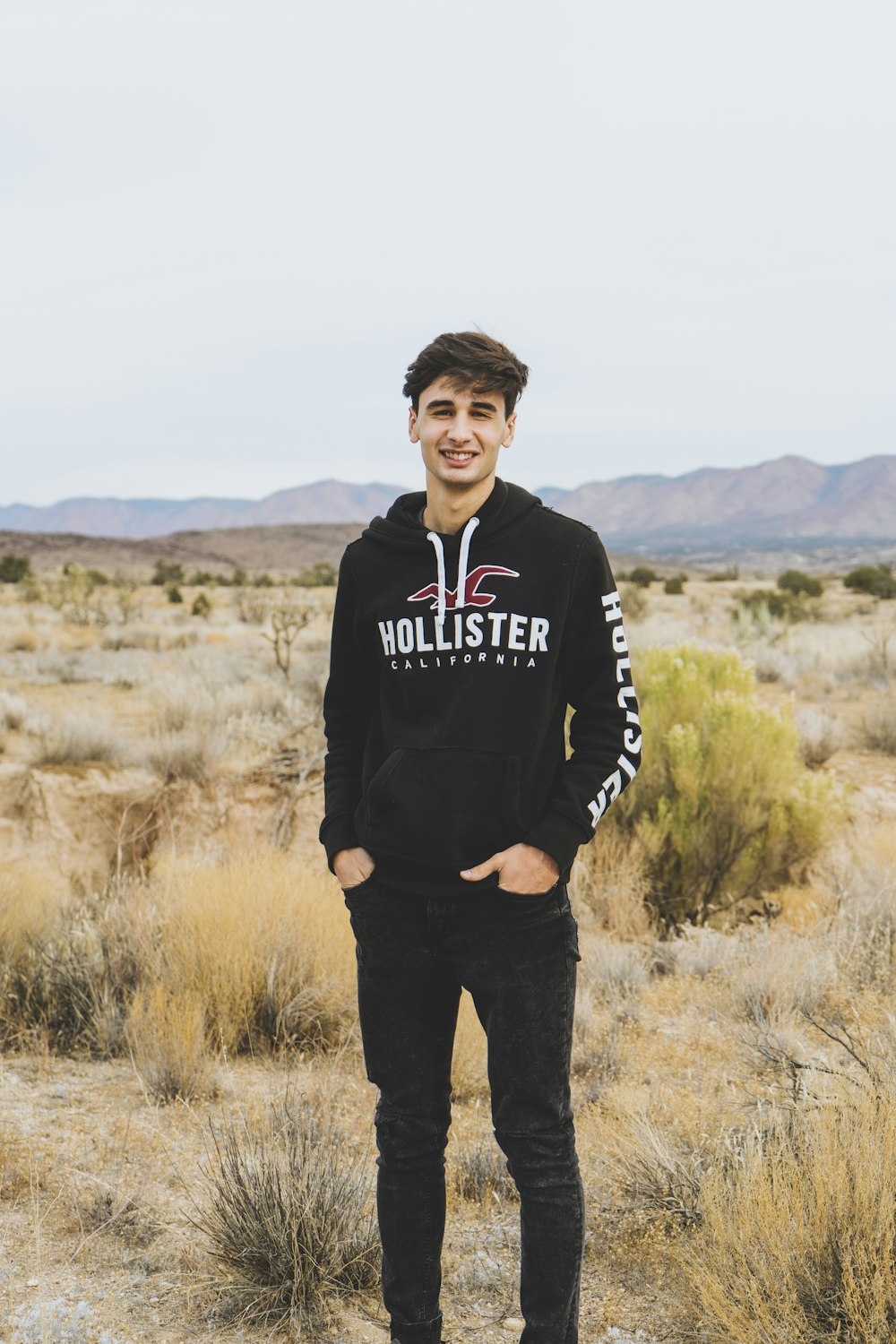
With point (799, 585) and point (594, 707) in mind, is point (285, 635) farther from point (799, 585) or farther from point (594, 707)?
point (799, 585)

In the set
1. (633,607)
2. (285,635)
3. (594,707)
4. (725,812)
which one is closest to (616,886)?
(725,812)

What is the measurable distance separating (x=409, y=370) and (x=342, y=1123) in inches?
102

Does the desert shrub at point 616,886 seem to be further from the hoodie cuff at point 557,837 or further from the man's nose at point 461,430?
the man's nose at point 461,430

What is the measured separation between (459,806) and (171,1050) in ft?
7.38

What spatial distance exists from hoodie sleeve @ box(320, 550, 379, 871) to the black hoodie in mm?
33

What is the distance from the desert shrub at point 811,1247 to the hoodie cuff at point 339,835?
1208 millimetres

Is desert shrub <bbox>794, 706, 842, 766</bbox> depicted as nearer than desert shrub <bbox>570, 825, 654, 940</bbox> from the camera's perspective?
No

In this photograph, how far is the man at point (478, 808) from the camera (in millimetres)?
2195

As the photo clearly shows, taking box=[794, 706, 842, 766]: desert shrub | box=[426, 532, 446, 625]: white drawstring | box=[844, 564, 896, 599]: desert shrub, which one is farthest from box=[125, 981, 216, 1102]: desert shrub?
box=[844, 564, 896, 599]: desert shrub

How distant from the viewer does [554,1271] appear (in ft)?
7.24

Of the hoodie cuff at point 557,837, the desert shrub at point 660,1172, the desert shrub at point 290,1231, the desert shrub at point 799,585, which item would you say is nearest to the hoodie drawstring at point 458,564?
the hoodie cuff at point 557,837

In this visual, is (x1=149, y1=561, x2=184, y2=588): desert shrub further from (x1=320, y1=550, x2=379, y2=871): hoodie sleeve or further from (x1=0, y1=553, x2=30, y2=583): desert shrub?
(x1=320, y1=550, x2=379, y2=871): hoodie sleeve

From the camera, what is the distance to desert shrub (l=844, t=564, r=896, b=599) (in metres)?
28.2

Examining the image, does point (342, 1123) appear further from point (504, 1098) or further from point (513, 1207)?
point (504, 1098)
